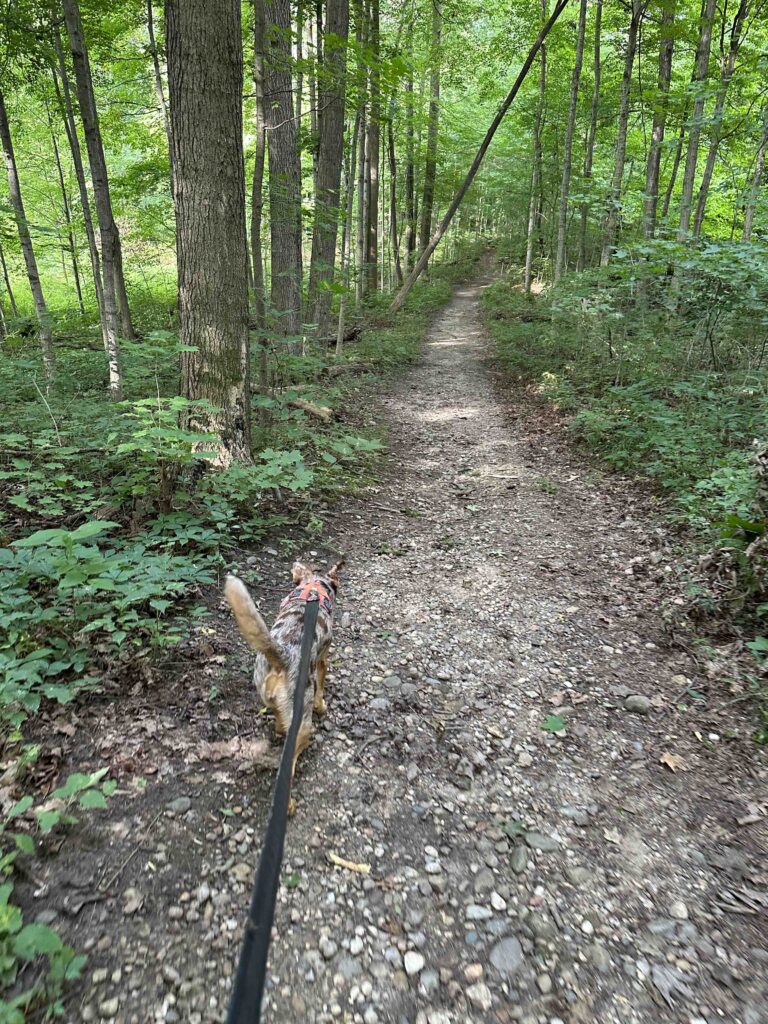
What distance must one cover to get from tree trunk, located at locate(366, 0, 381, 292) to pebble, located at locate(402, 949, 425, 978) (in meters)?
8.46

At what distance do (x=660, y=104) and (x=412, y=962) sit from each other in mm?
15195

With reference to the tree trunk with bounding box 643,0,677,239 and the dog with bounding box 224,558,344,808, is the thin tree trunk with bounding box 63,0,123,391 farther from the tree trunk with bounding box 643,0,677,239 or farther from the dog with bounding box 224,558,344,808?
the tree trunk with bounding box 643,0,677,239

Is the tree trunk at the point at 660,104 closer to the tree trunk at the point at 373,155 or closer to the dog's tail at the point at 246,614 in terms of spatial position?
the tree trunk at the point at 373,155

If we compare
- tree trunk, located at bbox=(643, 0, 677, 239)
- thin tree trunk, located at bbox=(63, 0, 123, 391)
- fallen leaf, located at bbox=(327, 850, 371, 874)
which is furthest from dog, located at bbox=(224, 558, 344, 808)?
tree trunk, located at bbox=(643, 0, 677, 239)

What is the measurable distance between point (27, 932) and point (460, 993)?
1465 millimetres

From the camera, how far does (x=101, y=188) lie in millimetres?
6551

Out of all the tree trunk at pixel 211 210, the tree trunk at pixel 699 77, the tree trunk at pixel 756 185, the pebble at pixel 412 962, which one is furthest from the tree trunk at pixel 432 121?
the pebble at pixel 412 962

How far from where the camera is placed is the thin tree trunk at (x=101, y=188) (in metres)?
5.90

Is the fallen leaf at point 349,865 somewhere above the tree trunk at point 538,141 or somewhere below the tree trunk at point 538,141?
below

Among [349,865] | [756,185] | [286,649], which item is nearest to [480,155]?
[756,185]

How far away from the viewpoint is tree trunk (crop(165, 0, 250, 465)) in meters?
4.54

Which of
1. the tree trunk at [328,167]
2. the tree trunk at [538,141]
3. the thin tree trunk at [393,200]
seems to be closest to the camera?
the tree trunk at [328,167]

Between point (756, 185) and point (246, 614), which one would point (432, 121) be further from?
point (246, 614)

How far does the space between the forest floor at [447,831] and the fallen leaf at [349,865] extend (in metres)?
0.02
